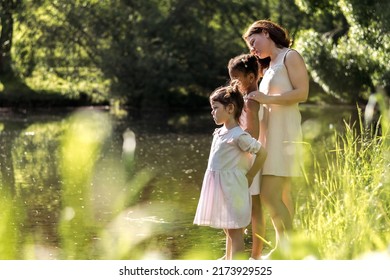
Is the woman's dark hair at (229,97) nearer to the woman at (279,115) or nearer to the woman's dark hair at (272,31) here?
the woman at (279,115)

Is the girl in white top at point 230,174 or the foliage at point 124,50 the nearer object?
the girl in white top at point 230,174

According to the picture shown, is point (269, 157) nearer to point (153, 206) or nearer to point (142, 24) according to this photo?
point (153, 206)

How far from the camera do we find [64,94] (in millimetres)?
42656

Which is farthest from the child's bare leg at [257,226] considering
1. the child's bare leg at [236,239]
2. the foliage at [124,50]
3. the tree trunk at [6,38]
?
the tree trunk at [6,38]

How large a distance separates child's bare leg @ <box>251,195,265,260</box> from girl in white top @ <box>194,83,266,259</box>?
0.36m

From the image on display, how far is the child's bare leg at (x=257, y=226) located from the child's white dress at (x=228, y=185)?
16.6 inches

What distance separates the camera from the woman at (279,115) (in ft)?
22.8

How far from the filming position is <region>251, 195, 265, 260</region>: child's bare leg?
23.0ft

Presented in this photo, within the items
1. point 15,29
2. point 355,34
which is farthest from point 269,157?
point 15,29

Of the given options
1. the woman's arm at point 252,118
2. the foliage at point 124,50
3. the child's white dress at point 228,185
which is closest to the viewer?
the child's white dress at point 228,185

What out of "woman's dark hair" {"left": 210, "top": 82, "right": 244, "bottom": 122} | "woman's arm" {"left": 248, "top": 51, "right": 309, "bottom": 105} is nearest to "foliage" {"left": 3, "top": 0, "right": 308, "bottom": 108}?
"woman's arm" {"left": 248, "top": 51, "right": 309, "bottom": 105}

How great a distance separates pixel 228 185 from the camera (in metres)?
6.58

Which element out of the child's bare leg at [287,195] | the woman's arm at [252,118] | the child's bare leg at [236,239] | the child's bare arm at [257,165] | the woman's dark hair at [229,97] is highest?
the woman's dark hair at [229,97]
